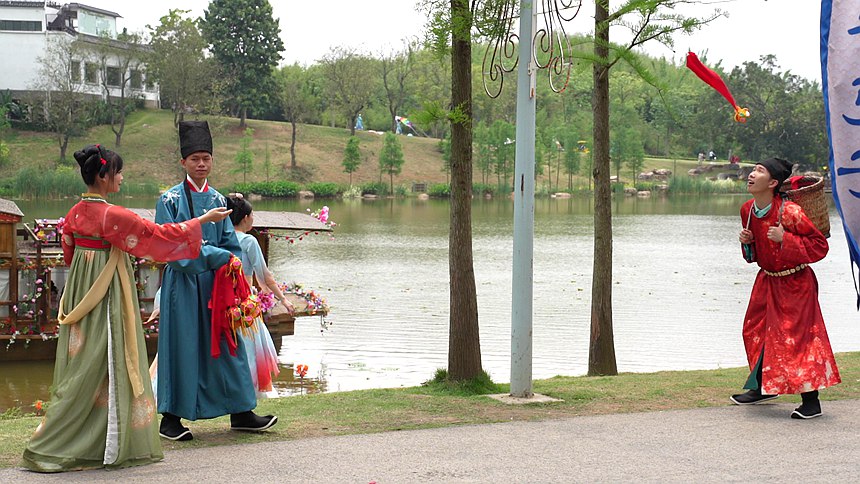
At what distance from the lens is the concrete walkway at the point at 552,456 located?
516 cm

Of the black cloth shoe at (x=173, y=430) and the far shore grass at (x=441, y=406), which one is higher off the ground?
the black cloth shoe at (x=173, y=430)

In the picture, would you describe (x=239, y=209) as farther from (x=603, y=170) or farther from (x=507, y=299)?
(x=507, y=299)

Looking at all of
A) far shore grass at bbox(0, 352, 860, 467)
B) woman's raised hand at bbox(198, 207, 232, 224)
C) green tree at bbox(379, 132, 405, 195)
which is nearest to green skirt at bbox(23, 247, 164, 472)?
far shore grass at bbox(0, 352, 860, 467)

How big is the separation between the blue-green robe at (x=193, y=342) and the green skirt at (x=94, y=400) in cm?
55

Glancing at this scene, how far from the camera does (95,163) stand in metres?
5.30

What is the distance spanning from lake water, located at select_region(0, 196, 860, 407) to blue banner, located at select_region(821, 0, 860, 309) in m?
7.60

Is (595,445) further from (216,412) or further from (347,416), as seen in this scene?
(216,412)

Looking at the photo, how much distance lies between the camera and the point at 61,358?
520 centimetres

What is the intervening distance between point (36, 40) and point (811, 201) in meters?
59.9

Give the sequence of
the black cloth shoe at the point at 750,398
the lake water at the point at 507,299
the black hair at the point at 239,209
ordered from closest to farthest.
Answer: the black cloth shoe at the point at 750,398, the black hair at the point at 239,209, the lake water at the point at 507,299

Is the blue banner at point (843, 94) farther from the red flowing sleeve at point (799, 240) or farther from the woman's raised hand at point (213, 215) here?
the woman's raised hand at point (213, 215)

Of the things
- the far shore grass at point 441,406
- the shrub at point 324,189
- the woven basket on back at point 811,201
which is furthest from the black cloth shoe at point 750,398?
the shrub at point 324,189

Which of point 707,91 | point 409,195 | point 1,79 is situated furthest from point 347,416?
point 707,91

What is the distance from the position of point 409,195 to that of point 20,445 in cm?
5634
